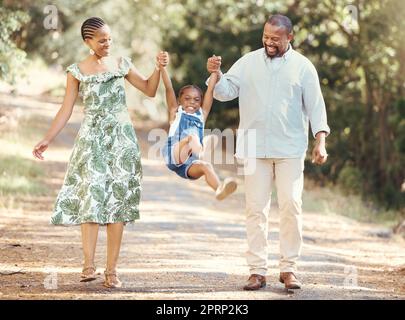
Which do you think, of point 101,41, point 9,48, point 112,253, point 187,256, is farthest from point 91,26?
point 9,48

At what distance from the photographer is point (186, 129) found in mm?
7035

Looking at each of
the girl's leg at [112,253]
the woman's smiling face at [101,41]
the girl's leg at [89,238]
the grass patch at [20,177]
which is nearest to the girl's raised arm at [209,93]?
the woman's smiling face at [101,41]

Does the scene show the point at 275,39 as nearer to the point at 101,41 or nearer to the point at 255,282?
the point at 101,41

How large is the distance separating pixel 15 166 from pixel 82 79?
29.9 feet

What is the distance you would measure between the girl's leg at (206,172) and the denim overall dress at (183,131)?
1.9 inches

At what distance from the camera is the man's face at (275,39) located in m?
6.88

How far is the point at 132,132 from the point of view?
7117 mm

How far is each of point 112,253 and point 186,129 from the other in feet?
3.46

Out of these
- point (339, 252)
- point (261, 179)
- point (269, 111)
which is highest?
point (269, 111)

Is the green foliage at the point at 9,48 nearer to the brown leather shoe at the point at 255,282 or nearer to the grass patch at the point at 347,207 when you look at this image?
the grass patch at the point at 347,207

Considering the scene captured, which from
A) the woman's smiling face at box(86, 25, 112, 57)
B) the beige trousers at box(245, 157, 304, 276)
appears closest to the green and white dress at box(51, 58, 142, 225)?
the woman's smiling face at box(86, 25, 112, 57)

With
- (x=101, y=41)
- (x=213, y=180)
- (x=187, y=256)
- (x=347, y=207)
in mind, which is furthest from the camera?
(x=347, y=207)
